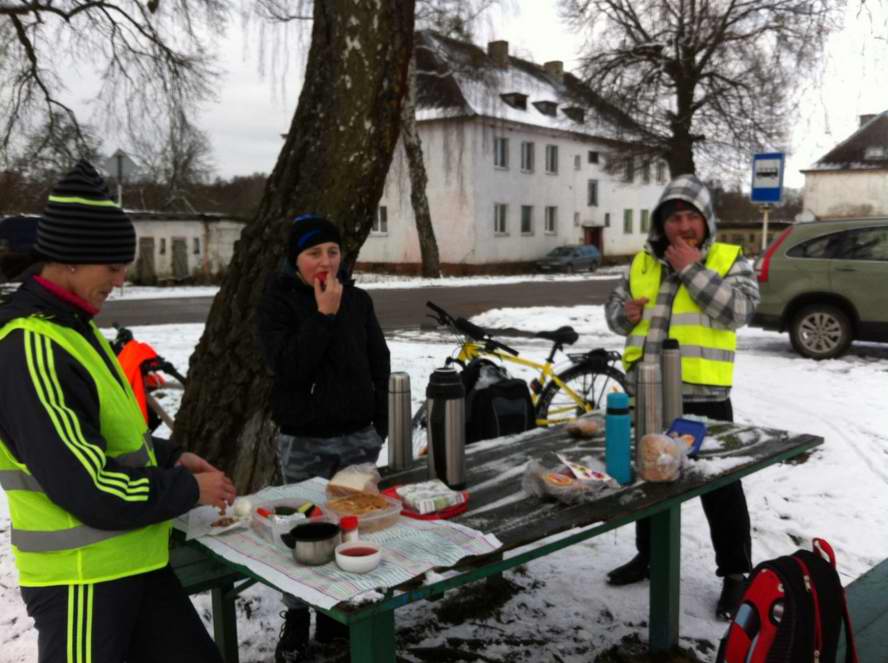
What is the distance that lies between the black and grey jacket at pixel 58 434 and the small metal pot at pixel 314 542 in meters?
0.30

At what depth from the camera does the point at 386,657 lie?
1955 mm

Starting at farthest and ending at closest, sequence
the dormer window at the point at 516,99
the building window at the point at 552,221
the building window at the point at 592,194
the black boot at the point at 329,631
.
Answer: the building window at the point at 592,194, the building window at the point at 552,221, the dormer window at the point at 516,99, the black boot at the point at 329,631

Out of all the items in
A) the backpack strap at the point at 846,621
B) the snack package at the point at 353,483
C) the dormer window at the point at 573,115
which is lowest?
the backpack strap at the point at 846,621

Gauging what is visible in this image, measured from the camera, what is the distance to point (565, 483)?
8.22ft

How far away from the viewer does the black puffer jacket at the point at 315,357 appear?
2.90m

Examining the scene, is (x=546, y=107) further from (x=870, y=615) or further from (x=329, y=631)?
(x=870, y=615)

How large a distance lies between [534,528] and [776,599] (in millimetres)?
683

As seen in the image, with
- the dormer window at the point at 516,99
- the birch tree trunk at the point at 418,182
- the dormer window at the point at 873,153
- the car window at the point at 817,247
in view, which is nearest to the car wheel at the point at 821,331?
the car window at the point at 817,247

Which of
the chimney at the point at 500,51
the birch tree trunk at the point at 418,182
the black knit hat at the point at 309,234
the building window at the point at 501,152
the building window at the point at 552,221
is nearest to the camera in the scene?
the black knit hat at the point at 309,234

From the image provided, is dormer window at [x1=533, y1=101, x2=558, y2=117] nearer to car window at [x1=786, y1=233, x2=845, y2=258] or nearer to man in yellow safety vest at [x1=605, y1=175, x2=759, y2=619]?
car window at [x1=786, y1=233, x2=845, y2=258]

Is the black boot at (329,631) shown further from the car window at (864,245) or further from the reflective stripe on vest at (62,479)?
the car window at (864,245)

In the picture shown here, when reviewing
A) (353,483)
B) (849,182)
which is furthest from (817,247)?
(849,182)

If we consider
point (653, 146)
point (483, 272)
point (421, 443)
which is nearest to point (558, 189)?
point (483, 272)

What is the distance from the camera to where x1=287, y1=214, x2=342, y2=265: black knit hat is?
118 inches
